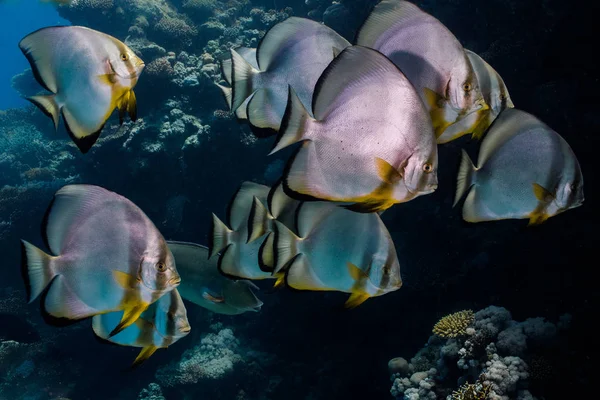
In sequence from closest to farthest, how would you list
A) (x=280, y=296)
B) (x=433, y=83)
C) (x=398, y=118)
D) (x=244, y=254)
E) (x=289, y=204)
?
(x=398, y=118)
(x=433, y=83)
(x=289, y=204)
(x=244, y=254)
(x=280, y=296)

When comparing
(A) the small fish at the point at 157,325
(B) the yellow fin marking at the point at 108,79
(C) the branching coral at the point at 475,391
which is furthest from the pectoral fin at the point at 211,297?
(C) the branching coral at the point at 475,391

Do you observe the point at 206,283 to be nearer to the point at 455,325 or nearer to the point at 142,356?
the point at 142,356

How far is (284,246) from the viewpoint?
1.92 m

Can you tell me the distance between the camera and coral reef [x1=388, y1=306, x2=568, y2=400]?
4641 millimetres

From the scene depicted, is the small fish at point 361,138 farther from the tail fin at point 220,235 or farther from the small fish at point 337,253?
the tail fin at point 220,235

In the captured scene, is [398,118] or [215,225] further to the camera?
[215,225]

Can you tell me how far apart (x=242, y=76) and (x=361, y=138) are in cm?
88

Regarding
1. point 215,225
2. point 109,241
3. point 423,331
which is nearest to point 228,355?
point 423,331

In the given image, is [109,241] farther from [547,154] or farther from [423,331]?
[423,331]

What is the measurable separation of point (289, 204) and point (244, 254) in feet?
1.77

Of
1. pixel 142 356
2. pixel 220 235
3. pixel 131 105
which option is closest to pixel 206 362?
pixel 142 356

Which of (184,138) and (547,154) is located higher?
(547,154)

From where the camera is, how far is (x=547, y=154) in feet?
6.98

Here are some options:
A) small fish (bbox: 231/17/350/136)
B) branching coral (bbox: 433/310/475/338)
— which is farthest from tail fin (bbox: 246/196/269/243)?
branching coral (bbox: 433/310/475/338)
